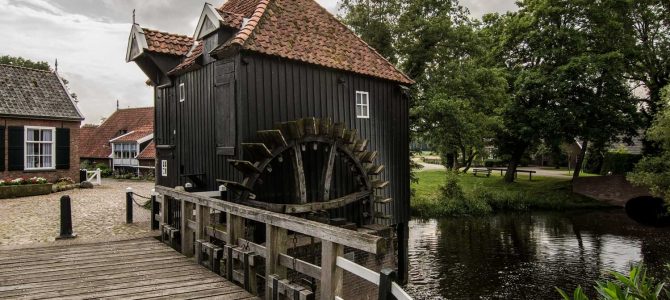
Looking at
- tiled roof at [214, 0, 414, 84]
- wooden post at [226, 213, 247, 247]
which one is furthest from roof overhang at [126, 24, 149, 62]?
wooden post at [226, 213, 247, 247]

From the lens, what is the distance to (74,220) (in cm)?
1202

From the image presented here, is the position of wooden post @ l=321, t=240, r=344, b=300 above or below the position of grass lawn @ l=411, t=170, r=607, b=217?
above

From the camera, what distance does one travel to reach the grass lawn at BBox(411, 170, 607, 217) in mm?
23984

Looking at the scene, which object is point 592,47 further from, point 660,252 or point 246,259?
point 246,259

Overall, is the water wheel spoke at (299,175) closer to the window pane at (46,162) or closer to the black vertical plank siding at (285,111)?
the black vertical plank siding at (285,111)

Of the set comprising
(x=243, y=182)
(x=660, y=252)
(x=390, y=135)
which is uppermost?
(x=390, y=135)

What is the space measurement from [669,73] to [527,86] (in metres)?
8.86

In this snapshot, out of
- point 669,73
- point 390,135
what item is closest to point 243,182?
point 390,135

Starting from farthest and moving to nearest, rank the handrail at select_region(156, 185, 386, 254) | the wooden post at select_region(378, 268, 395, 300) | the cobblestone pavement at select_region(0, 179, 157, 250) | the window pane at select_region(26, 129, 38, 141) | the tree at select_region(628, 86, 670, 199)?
the tree at select_region(628, 86, 670, 199), the window pane at select_region(26, 129, 38, 141), the cobblestone pavement at select_region(0, 179, 157, 250), the handrail at select_region(156, 185, 386, 254), the wooden post at select_region(378, 268, 395, 300)

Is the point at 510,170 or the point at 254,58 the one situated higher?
the point at 254,58

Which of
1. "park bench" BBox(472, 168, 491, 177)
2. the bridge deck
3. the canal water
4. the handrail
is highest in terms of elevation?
the handrail

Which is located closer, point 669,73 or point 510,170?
point 669,73

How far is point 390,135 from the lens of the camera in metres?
12.3

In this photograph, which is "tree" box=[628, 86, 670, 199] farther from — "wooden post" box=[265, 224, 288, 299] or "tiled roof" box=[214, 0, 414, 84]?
"wooden post" box=[265, 224, 288, 299]
